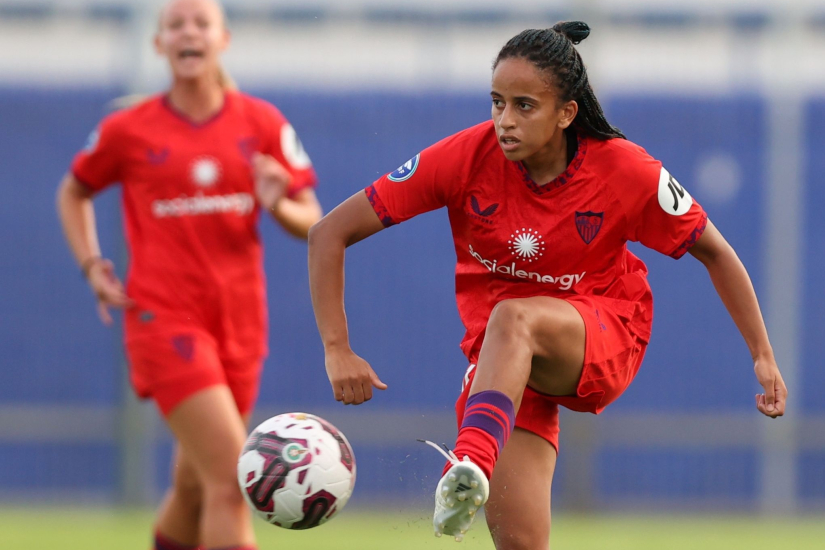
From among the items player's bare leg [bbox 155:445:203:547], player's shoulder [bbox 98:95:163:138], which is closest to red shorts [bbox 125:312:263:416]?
player's bare leg [bbox 155:445:203:547]

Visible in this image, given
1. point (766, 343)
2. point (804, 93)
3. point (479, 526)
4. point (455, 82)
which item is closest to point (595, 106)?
point (766, 343)

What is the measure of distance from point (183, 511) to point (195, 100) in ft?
5.57

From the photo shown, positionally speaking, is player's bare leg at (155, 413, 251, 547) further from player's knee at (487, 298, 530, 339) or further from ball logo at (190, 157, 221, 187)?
player's knee at (487, 298, 530, 339)

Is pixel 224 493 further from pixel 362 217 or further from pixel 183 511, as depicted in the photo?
pixel 362 217

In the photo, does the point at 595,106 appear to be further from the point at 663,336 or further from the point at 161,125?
the point at 663,336

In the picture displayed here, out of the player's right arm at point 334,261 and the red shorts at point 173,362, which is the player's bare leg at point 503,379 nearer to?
the player's right arm at point 334,261

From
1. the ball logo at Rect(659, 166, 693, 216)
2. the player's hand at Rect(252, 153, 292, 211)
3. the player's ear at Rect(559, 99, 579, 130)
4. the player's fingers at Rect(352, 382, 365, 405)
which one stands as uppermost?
the player's ear at Rect(559, 99, 579, 130)

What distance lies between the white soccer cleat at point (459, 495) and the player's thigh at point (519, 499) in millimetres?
569

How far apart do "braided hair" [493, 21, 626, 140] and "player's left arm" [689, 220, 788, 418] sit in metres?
0.45

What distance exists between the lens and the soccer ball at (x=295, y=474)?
13.4ft

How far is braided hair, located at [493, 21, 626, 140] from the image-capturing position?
3807 millimetres

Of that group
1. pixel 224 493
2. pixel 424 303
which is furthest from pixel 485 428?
pixel 424 303

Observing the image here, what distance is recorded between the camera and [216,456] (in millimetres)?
4816

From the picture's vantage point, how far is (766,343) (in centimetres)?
409
